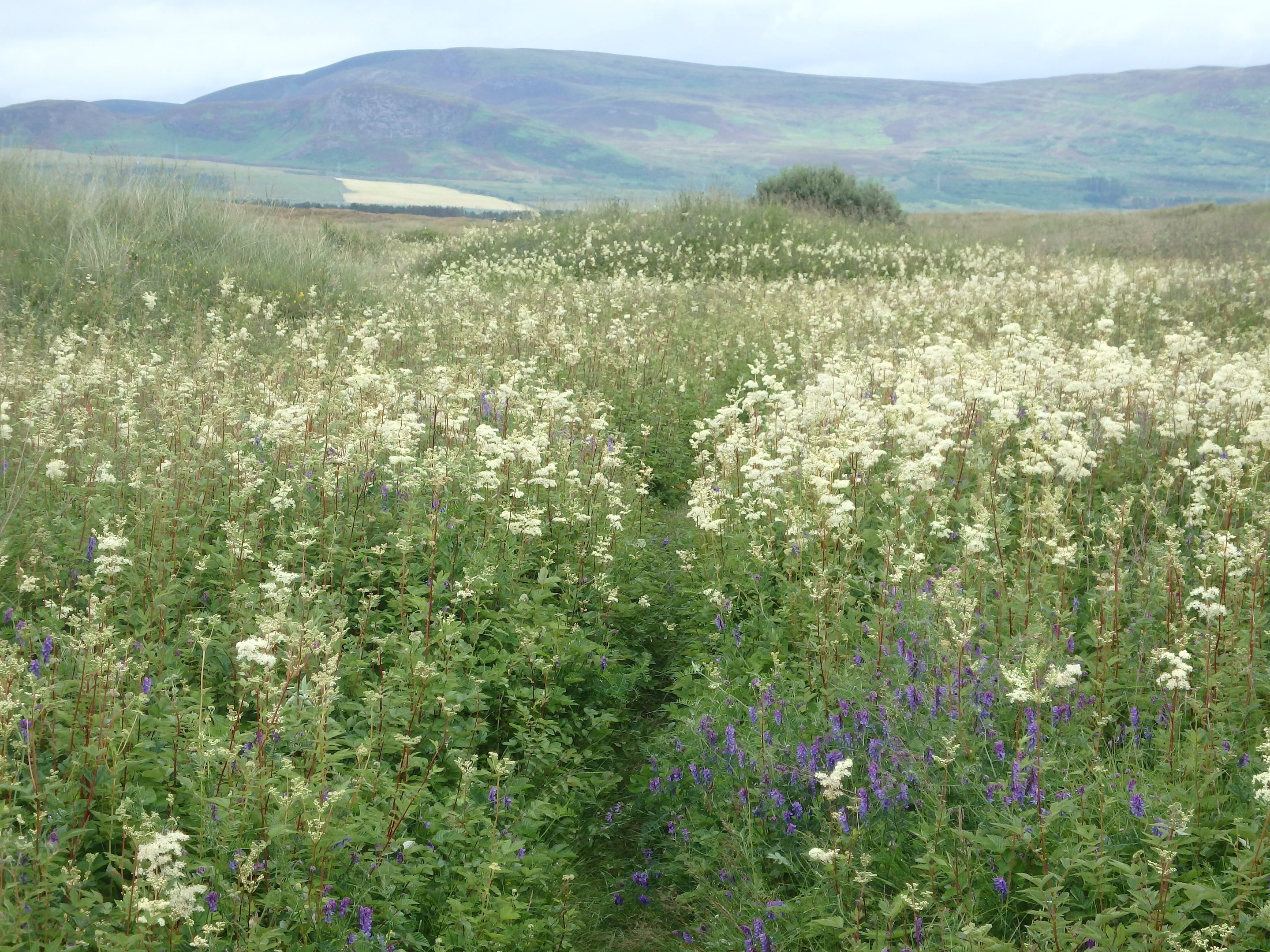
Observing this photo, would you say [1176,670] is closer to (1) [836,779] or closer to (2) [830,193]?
(1) [836,779]

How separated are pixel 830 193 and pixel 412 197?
88161 mm

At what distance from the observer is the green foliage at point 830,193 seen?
1049 inches

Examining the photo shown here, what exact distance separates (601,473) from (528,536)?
1.07 m

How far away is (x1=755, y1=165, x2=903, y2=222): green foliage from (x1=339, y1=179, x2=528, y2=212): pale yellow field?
189 ft

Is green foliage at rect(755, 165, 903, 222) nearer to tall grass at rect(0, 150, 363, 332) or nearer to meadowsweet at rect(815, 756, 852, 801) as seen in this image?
tall grass at rect(0, 150, 363, 332)

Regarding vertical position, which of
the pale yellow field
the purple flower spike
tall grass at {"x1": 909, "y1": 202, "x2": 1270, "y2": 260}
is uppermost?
the pale yellow field

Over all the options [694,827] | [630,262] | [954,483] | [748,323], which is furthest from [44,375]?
[630,262]

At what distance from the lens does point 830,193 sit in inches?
1064

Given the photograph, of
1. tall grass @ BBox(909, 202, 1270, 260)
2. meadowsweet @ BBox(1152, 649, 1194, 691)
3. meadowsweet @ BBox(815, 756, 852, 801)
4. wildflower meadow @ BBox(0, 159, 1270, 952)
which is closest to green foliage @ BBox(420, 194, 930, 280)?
tall grass @ BBox(909, 202, 1270, 260)

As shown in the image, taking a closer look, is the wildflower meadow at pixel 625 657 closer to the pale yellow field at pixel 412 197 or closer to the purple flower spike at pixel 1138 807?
the purple flower spike at pixel 1138 807

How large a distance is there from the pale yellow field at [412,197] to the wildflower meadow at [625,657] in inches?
3088

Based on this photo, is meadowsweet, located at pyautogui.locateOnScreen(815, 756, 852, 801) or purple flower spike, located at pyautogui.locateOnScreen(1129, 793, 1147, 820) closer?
meadowsweet, located at pyautogui.locateOnScreen(815, 756, 852, 801)

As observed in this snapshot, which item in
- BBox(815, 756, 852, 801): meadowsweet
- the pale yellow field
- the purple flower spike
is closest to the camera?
BBox(815, 756, 852, 801): meadowsweet

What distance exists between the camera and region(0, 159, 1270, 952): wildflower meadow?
9.89ft
